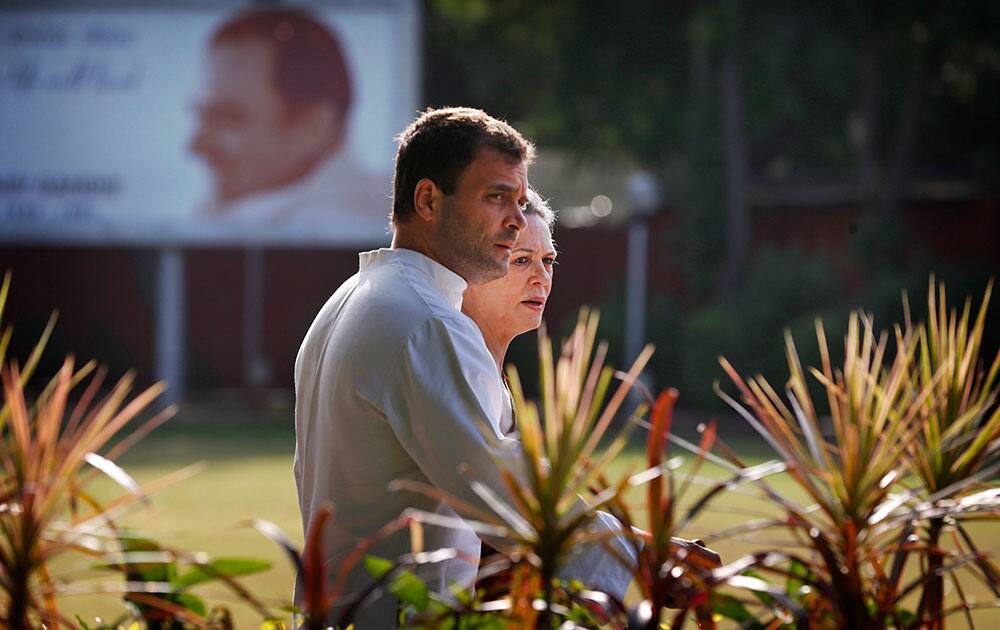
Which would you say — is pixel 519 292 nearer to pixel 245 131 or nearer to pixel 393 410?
pixel 393 410

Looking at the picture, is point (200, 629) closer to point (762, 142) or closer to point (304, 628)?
point (304, 628)

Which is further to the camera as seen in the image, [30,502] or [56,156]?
[56,156]

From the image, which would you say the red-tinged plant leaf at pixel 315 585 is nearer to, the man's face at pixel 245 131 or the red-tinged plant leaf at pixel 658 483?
the red-tinged plant leaf at pixel 658 483

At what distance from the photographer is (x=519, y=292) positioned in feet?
13.8

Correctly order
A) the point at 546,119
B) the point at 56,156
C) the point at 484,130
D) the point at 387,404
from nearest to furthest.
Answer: the point at 387,404 < the point at 484,130 < the point at 56,156 < the point at 546,119

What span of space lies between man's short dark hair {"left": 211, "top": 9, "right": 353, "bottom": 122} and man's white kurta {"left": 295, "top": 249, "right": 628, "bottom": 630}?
55.5ft

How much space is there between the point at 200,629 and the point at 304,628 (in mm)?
203

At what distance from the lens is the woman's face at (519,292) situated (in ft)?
13.6

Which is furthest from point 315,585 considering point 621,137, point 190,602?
point 621,137

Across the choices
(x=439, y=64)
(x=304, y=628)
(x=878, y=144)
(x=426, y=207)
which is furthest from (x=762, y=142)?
(x=304, y=628)

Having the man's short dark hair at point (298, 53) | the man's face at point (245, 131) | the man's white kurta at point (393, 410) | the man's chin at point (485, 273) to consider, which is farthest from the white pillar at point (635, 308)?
the man's white kurta at point (393, 410)

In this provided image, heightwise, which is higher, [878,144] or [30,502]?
[878,144]

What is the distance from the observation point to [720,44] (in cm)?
1969

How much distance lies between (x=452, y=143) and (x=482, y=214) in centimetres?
15
